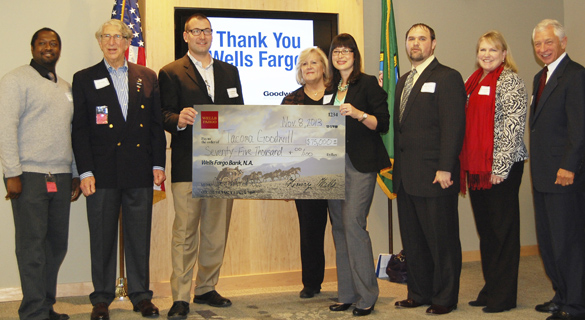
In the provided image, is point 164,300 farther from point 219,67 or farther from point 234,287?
point 219,67

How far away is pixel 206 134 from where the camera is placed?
11.2ft

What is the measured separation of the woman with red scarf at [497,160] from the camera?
11.2 ft

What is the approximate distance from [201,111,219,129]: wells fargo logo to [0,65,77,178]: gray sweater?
92 cm

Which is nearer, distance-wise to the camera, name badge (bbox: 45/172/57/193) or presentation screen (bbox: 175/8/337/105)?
name badge (bbox: 45/172/57/193)

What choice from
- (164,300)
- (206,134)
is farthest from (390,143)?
(164,300)

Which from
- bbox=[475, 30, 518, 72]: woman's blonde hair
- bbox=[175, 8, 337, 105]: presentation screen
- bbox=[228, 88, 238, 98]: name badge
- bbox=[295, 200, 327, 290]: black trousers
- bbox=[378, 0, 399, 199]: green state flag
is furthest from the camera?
bbox=[378, 0, 399, 199]: green state flag

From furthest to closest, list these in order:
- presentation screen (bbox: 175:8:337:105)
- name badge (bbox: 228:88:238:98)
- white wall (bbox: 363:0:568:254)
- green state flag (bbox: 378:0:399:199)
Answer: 1. white wall (bbox: 363:0:568:254)
2. green state flag (bbox: 378:0:399:199)
3. presentation screen (bbox: 175:8:337:105)
4. name badge (bbox: 228:88:238:98)

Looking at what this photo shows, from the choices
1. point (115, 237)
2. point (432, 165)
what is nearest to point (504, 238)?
point (432, 165)

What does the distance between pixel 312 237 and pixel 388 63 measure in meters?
1.88

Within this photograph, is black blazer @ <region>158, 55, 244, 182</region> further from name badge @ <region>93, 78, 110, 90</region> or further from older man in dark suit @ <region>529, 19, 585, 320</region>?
older man in dark suit @ <region>529, 19, 585, 320</region>

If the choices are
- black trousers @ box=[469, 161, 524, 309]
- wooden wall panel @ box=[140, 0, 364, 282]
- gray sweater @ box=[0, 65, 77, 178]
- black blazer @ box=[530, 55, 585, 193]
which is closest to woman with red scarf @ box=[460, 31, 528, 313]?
black trousers @ box=[469, 161, 524, 309]

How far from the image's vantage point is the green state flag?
4.81 metres

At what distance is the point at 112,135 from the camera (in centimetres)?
345

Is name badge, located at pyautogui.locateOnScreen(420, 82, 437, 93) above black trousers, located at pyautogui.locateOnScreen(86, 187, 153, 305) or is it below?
above
